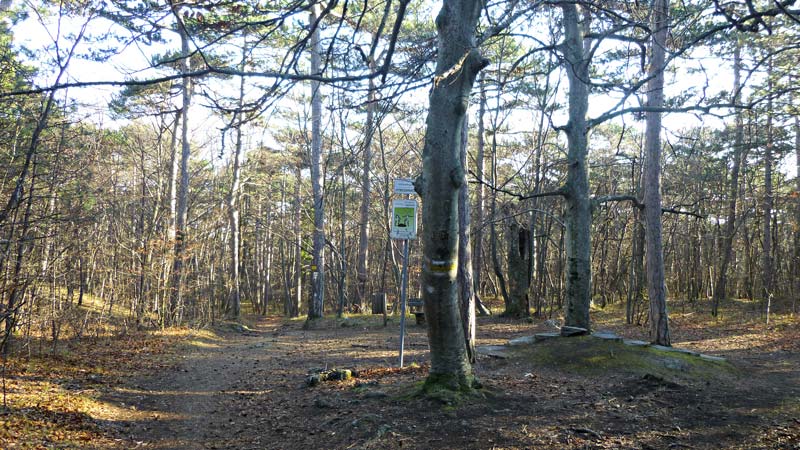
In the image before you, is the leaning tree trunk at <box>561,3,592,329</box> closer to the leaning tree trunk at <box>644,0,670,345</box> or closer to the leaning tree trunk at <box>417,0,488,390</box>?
the leaning tree trunk at <box>644,0,670,345</box>

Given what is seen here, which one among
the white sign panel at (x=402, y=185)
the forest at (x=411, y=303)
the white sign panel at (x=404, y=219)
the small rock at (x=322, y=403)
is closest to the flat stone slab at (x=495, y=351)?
the forest at (x=411, y=303)

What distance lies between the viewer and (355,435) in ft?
16.0

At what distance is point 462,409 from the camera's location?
5172mm

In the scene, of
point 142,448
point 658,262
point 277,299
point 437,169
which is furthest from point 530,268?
point 277,299

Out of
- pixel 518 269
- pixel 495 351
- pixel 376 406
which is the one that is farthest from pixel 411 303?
pixel 376 406

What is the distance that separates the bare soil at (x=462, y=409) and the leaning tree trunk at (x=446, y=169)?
0.87 m

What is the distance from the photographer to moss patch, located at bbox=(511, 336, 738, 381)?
22.5ft

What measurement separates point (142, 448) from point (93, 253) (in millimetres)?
7877

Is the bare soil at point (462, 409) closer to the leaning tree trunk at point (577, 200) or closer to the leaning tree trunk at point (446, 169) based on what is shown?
the leaning tree trunk at point (446, 169)

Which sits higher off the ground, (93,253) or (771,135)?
(771,135)

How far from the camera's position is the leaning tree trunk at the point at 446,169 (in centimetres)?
521

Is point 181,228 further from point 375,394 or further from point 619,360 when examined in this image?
point 619,360

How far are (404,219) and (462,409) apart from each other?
3.68 m

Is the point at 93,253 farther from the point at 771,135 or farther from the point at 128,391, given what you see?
the point at 771,135
